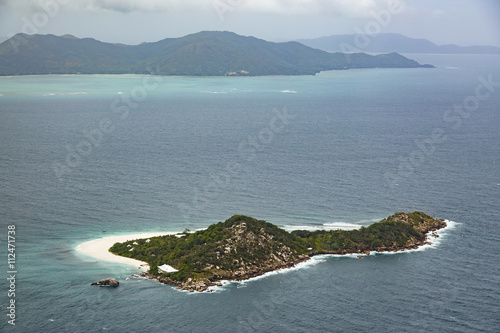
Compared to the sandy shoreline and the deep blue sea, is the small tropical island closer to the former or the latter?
the sandy shoreline

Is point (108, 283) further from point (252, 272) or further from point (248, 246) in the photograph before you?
point (248, 246)

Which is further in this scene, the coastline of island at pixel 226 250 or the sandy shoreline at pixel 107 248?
the sandy shoreline at pixel 107 248

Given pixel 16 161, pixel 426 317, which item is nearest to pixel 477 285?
pixel 426 317

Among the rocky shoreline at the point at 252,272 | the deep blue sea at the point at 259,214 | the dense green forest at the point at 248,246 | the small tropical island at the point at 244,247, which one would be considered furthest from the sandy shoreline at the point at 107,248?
the rocky shoreline at the point at 252,272

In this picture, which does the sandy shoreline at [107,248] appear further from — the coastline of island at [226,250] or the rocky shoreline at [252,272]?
the rocky shoreline at [252,272]

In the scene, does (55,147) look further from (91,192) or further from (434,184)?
(434,184)

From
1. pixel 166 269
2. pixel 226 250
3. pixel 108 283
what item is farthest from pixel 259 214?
pixel 108 283
